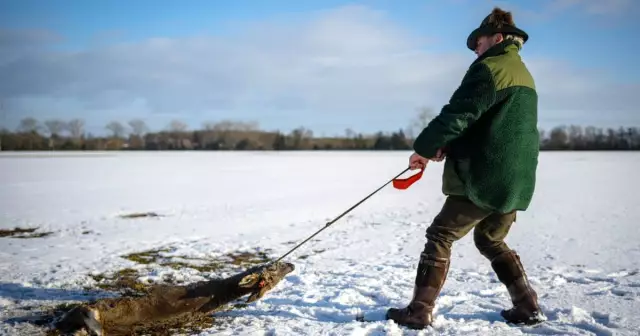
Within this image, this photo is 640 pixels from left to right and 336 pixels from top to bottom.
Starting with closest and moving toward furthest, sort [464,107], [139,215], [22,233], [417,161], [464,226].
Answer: [464,107] < [464,226] < [417,161] < [22,233] < [139,215]

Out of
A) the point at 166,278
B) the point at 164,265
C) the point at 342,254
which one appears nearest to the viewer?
the point at 166,278

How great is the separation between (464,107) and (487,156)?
0.34 m

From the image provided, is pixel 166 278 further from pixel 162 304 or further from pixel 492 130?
pixel 492 130

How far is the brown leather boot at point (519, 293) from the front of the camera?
2.93m

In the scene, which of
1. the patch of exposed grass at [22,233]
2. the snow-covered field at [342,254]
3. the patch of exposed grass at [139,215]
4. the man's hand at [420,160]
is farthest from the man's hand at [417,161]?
the patch of exposed grass at [139,215]

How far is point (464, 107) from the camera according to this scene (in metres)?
2.61

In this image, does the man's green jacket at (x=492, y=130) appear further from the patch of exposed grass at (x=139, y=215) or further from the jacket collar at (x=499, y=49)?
the patch of exposed grass at (x=139, y=215)

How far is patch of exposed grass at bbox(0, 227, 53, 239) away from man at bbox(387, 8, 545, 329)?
613 cm

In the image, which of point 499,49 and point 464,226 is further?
point 464,226

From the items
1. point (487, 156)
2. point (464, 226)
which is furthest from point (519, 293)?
point (487, 156)

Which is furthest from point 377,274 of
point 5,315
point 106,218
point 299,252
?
point 106,218

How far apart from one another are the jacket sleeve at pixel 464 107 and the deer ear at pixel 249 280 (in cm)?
152

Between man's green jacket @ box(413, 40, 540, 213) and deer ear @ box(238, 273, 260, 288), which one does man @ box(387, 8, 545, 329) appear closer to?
man's green jacket @ box(413, 40, 540, 213)

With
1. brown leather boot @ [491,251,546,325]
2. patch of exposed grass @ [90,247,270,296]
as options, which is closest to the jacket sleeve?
brown leather boot @ [491,251,546,325]
